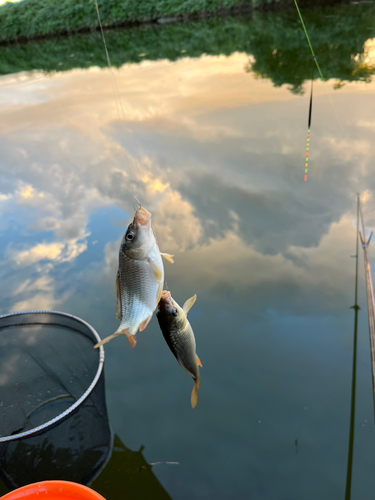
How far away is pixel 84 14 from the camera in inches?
911

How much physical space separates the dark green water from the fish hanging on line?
149 cm

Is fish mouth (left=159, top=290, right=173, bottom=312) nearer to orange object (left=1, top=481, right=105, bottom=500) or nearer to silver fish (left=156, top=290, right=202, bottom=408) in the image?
silver fish (left=156, top=290, right=202, bottom=408)

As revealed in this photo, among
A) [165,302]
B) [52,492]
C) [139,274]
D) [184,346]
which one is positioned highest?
[139,274]

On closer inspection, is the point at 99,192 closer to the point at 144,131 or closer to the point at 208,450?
the point at 144,131

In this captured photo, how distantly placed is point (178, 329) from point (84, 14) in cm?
2795

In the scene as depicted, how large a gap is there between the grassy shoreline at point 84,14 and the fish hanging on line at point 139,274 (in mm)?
22812

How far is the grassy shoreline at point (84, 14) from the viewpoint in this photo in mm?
20298

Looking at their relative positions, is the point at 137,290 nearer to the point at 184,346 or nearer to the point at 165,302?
the point at 165,302

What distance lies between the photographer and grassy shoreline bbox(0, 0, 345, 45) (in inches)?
799

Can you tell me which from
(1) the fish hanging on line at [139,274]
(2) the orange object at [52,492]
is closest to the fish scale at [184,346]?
(1) the fish hanging on line at [139,274]

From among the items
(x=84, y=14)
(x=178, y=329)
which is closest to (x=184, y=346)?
(x=178, y=329)

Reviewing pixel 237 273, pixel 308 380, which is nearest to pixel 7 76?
pixel 237 273

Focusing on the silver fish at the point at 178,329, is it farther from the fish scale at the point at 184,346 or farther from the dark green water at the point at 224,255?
the dark green water at the point at 224,255

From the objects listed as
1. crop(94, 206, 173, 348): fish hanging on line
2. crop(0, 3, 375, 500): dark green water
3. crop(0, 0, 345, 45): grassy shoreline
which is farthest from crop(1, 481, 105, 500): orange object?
crop(0, 0, 345, 45): grassy shoreline
